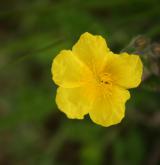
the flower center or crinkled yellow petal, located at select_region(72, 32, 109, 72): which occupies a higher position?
crinkled yellow petal, located at select_region(72, 32, 109, 72)

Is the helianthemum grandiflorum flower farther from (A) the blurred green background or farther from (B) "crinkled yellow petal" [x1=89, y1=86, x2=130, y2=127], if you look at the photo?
(A) the blurred green background

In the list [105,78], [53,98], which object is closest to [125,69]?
[105,78]

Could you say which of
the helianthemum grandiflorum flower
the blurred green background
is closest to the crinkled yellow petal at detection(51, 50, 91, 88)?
the helianthemum grandiflorum flower

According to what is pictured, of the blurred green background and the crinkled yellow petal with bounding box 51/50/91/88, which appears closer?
the crinkled yellow petal with bounding box 51/50/91/88

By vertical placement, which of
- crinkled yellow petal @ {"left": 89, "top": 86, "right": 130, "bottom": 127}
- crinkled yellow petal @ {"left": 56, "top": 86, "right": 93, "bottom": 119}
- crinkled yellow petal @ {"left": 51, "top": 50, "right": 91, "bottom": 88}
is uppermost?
crinkled yellow petal @ {"left": 51, "top": 50, "right": 91, "bottom": 88}

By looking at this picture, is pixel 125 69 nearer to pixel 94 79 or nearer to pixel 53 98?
pixel 94 79

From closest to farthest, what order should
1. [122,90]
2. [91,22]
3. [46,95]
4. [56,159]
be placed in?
1. [122,90]
2. [91,22]
3. [46,95]
4. [56,159]

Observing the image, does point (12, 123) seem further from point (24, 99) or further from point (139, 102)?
point (139, 102)

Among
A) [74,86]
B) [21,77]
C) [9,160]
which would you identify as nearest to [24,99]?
[21,77]
